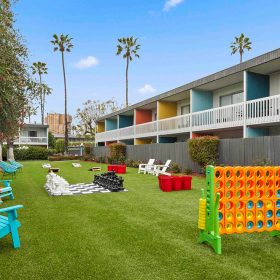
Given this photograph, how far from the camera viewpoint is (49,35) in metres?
49.8

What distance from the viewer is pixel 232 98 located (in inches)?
886

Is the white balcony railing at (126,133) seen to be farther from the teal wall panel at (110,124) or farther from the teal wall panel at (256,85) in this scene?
the teal wall panel at (256,85)

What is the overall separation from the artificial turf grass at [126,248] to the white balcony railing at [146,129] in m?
19.7

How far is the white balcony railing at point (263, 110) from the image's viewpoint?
1641 centimetres

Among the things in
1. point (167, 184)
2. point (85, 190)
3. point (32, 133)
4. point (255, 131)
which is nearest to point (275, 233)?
point (167, 184)

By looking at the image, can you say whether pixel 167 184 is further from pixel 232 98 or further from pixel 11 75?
pixel 232 98

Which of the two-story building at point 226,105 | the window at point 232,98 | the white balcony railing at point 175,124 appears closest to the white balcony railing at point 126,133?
the two-story building at point 226,105

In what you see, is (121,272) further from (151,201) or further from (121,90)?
(121,90)

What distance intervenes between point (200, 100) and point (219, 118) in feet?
11.6

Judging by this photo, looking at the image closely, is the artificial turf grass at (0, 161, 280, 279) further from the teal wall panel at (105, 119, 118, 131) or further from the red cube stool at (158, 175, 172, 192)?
the teal wall panel at (105, 119, 118, 131)

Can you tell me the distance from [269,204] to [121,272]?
290cm

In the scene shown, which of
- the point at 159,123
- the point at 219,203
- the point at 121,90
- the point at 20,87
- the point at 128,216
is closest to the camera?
the point at 219,203

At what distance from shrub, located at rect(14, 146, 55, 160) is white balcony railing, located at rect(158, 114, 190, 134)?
26.7 meters

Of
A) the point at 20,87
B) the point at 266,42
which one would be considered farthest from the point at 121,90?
the point at 20,87
